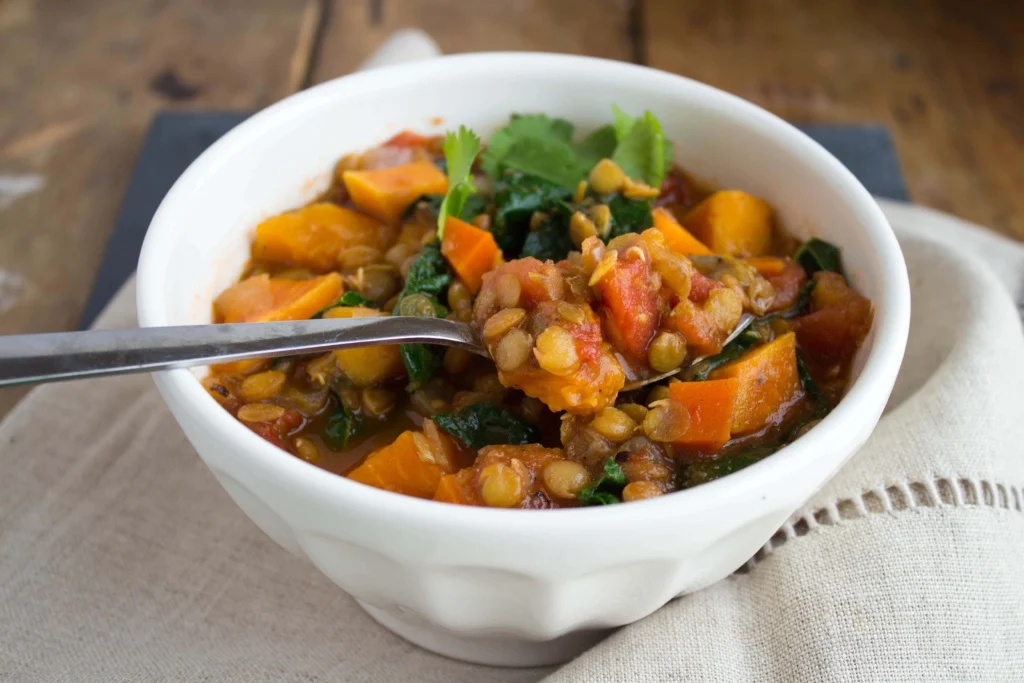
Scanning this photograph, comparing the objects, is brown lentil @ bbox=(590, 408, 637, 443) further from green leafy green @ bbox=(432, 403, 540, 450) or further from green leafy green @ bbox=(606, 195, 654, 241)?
green leafy green @ bbox=(606, 195, 654, 241)

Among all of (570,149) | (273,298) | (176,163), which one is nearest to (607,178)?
(570,149)

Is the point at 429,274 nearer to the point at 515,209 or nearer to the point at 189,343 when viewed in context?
the point at 515,209

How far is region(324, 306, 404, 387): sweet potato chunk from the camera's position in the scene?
8.26 ft

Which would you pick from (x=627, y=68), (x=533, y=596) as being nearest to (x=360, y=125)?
(x=627, y=68)

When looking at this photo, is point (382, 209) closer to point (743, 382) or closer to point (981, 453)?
point (743, 382)

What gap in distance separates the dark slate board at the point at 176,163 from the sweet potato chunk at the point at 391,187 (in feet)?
5.14

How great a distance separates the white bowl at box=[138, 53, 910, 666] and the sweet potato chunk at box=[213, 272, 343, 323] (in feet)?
0.21

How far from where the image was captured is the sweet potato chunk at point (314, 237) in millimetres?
2871

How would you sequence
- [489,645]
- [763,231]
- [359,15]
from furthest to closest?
[359,15] → [763,231] → [489,645]

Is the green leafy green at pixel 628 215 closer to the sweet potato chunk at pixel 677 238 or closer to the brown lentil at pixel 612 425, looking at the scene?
the sweet potato chunk at pixel 677 238

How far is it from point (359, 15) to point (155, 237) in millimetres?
3640

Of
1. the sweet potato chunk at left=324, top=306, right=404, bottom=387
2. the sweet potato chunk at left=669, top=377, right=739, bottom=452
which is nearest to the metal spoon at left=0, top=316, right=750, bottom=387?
the sweet potato chunk at left=669, top=377, right=739, bottom=452

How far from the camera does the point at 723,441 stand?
2.28 metres

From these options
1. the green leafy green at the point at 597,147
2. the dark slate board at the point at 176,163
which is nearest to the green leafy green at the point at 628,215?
the green leafy green at the point at 597,147
